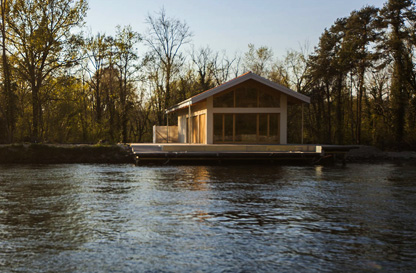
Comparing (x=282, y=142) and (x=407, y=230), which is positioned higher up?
(x=282, y=142)

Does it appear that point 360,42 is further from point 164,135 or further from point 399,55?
point 164,135

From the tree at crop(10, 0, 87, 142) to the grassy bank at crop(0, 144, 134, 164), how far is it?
3180mm

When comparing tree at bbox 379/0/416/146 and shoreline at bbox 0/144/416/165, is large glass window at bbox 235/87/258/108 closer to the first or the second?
shoreline at bbox 0/144/416/165

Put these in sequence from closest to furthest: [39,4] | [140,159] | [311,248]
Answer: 1. [311,248]
2. [140,159]
3. [39,4]

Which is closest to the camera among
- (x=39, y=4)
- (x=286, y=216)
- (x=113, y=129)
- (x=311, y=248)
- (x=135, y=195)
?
(x=311, y=248)

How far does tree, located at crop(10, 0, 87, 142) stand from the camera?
30859 mm

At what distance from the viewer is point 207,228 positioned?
7.97 meters

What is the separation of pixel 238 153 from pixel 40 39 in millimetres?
17539

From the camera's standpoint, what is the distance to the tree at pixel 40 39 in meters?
30.9

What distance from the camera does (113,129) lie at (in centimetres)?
3856

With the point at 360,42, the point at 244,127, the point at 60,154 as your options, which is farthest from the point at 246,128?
the point at 360,42

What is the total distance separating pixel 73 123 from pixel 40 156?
13403 mm

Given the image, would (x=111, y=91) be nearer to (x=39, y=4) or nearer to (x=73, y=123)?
(x=73, y=123)

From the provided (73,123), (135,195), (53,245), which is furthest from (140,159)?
(73,123)
